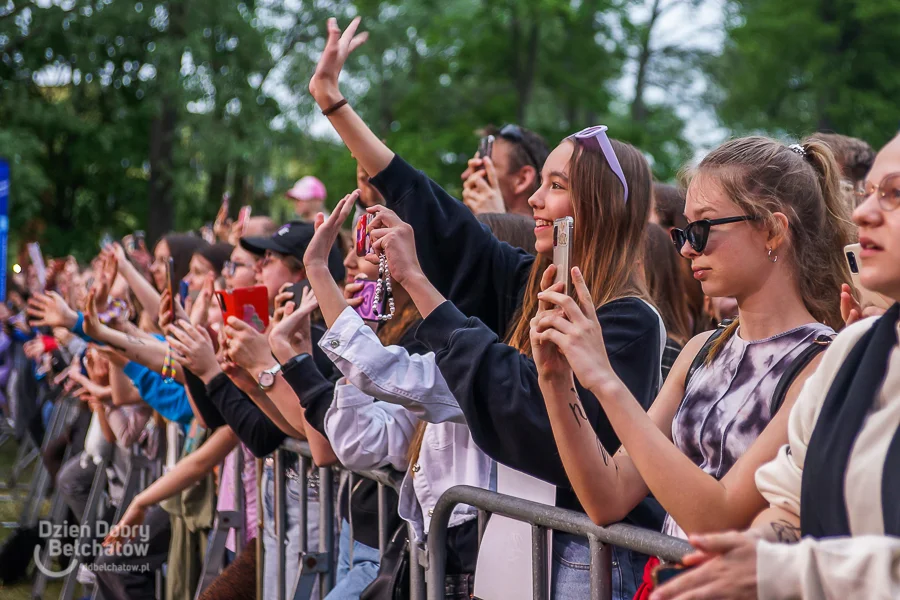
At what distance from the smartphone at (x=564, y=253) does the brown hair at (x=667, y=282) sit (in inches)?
66.0

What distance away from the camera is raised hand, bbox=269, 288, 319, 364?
407cm

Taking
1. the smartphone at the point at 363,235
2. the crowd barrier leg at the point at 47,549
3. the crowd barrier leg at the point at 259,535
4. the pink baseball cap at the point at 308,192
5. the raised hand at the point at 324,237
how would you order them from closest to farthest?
1. the smartphone at the point at 363,235
2. the raised hand at the point at 324,237
3. the crowd barrier leg at the point at 259,535
4. the crowd barrier leg at the point at 47,549
5. the pink baseball cap at the point at 308,192

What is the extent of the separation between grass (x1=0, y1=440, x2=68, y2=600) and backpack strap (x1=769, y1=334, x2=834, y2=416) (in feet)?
19.5

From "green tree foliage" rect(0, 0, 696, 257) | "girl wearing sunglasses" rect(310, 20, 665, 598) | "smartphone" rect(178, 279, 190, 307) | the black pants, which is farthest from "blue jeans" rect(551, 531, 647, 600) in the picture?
"green tree foliage" rect(0, 0, 696, 257)

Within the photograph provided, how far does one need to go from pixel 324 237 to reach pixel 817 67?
24.2 meters

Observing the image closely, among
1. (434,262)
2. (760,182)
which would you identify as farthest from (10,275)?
(760,182)

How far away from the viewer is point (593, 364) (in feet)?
7.72

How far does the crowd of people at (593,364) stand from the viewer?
1.92m

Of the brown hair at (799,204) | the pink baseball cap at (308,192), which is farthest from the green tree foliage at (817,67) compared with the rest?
the brown hair at (799,204)

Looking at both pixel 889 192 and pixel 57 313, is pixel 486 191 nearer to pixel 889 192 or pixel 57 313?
pixel 57 313

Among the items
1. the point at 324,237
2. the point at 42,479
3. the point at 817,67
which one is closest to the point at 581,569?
the point at 324,237

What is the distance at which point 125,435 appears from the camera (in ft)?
21.4

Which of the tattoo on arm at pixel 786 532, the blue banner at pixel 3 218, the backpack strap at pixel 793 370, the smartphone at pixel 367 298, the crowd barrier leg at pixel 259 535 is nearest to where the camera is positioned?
the tattoo on arm at pixel 786 532

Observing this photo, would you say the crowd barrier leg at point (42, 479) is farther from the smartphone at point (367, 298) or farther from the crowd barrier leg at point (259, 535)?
the smartphone at point (367, 298)
